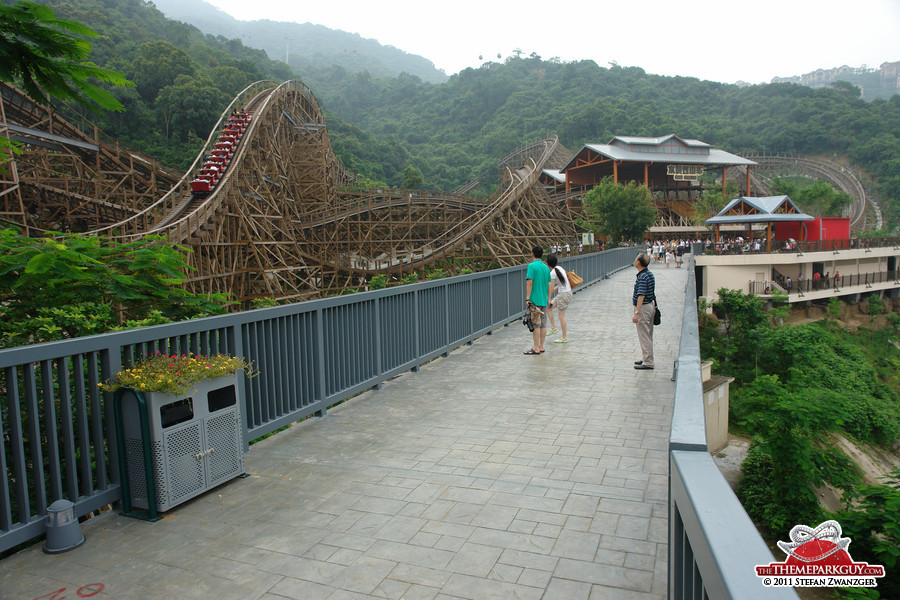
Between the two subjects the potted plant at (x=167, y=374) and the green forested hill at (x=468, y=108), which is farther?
the green forested hill at (x=468, y=108)

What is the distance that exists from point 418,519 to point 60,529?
2.16 m

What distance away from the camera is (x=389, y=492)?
4.22 m

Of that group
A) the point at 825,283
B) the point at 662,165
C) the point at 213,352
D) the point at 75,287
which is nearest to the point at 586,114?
the point at 662,165

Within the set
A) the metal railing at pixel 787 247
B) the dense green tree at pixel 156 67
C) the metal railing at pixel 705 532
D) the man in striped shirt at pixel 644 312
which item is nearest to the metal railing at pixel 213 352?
the man in striped shirt at pixel 644 312

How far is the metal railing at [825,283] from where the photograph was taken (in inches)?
1411

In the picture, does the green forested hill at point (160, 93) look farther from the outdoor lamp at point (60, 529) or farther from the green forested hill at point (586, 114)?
the outdoor lamp at point (60, 529)

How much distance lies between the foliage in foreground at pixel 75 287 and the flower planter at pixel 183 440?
1983mm

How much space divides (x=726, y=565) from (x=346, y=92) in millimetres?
138726

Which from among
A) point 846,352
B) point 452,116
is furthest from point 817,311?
point 452,116

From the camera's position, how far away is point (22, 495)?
3.38m

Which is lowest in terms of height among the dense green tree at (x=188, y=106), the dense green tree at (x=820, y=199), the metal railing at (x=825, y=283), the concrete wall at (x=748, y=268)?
the metal railing at (x=825, y=283)

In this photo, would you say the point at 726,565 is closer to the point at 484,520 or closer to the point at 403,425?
the point at 484,520

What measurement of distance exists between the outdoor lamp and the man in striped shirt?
21.9 feet

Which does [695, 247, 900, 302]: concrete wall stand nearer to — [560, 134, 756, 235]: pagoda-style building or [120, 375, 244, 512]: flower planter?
[560, 134, 756, 235]: pagoda-style building
